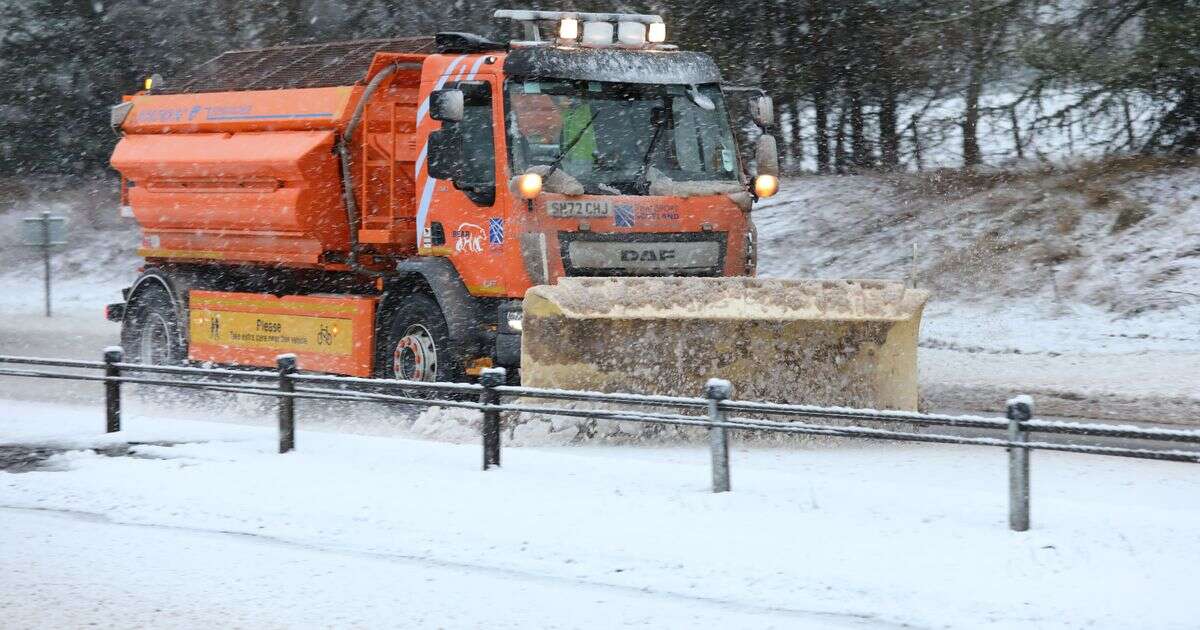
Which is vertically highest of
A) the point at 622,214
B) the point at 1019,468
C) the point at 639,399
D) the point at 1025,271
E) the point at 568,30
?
the point at 568,30

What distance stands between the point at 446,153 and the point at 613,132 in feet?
4.24

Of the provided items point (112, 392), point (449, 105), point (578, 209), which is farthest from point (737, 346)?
point (112, 392)

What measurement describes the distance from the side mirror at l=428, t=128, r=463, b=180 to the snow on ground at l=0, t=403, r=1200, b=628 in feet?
7.99

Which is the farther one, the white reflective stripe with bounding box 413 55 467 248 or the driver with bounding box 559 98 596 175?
the white reflective stripe with bounding box 413 55 467 248

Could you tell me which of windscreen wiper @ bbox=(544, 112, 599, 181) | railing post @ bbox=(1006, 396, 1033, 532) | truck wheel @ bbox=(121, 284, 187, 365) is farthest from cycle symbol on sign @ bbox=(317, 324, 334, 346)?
railing post @ bbox=(1006, 396, 1033, 532)

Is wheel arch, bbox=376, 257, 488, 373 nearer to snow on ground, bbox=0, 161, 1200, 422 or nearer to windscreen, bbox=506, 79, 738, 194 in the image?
windscreen, bbox=506, 79, 738, 194

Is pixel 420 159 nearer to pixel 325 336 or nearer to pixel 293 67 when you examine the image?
pixel 325 336

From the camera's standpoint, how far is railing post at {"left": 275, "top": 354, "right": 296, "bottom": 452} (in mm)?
10836

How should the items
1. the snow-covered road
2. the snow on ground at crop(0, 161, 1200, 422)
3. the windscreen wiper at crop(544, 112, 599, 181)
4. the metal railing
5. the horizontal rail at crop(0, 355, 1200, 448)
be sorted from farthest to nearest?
1. the snow on ground at crop(0, 161, 1200, 422)
2. the windscreen wiper at crop(544, 112, 599, 181)
3. the metal railing
4. the horizontal rail at crop(0, 355, 1200, 448)
5. the snow-covered road

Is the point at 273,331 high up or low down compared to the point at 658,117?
down

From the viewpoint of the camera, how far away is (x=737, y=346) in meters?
11.2

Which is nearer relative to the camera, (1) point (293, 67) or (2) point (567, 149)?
(2) point (567, 149)

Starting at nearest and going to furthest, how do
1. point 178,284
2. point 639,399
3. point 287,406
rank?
1. point 639,399
2. point 287,406
3. point 178,284

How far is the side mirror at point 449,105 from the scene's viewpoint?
12.0 meters
